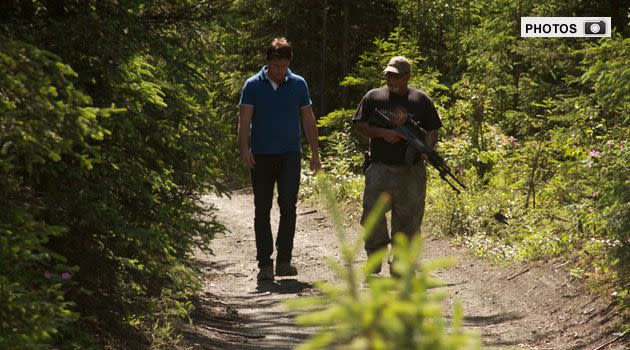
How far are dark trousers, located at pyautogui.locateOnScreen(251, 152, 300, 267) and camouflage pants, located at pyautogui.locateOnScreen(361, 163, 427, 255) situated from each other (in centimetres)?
74

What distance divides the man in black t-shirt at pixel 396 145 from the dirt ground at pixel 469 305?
40.6 inches

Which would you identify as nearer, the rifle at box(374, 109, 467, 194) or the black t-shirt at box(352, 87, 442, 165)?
the rifle at box(374, 109, 467, 194)

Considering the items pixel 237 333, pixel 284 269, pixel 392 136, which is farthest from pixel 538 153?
pixel 237 333

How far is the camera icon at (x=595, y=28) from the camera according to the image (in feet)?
51.4

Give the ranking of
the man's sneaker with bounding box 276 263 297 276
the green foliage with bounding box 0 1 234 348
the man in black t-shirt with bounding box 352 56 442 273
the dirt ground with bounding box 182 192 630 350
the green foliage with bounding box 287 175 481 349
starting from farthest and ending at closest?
the man's sneaker with bounding box 276 263 297 276
the man in black t-shirt with bounding box 352 56 442 273
the dirt ground with bounding box 182 192 630 350
the green foliage with bounding box 0 1 234 348
the green foliage with bounding box 287 175 481 349

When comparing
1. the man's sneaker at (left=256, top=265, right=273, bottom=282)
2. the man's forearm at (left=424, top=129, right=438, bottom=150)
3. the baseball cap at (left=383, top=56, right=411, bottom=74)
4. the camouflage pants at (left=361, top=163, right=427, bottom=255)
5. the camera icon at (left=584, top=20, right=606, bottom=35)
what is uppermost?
the camera icon at (left=584, top=20, right=606, bottom=35)

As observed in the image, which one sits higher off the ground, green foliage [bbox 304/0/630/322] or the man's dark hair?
the man's dark hair

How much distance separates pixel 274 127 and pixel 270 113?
0.14 meters

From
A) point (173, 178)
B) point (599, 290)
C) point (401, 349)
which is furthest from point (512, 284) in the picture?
point (401, 349)

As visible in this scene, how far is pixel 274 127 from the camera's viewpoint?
8969 millimetres

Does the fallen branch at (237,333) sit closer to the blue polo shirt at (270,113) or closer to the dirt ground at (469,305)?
the dirt ground at (469,305)

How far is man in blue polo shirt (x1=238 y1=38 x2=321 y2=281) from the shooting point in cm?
892

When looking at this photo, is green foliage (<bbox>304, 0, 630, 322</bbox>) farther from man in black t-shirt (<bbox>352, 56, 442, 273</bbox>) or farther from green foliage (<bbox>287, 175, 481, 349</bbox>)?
green foliage (<bbox>287, 175, 481, 349</bbox>)

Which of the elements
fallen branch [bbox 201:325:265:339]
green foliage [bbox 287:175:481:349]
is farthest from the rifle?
green foliage [bbox 287:175:481:349]
